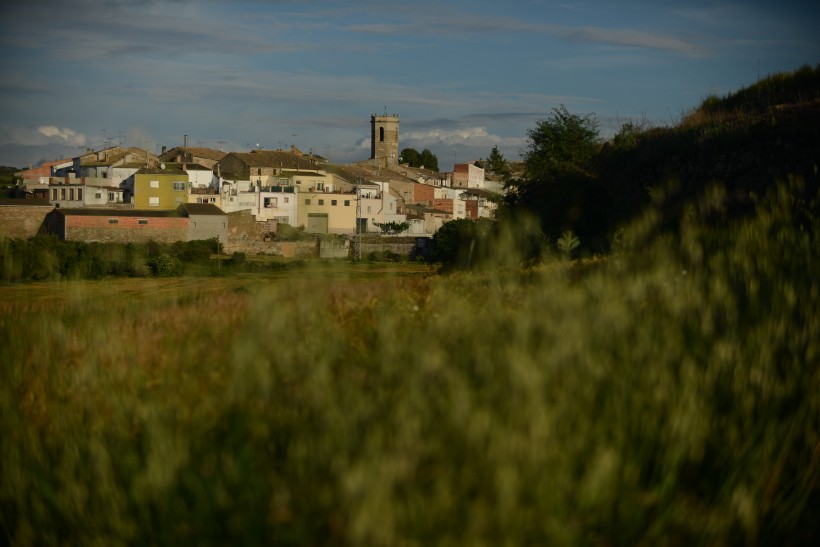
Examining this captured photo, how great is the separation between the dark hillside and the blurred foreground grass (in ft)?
19.2

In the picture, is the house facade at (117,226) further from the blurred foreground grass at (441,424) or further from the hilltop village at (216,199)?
the blurred foreground grass at (441,424)

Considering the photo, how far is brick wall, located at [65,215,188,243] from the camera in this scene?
2446 inches

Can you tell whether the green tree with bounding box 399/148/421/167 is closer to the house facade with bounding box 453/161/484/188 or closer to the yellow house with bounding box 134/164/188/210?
the house facade with bounding box 453/161/484/188

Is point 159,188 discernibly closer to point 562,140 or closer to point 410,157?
point 562,140

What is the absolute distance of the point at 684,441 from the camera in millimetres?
3691

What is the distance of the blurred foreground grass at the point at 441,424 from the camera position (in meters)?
3.23

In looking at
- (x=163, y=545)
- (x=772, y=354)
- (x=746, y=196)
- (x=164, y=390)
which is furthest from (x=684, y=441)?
(x=746, y=196)

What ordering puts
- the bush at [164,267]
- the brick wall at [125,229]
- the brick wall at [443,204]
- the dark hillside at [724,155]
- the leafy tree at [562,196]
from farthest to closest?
the brick wall at [443,204] < the brick wall at [125,229] < the bush at [164,267] < the leafy tree at [562,196] < the dark hillside at [724,155]

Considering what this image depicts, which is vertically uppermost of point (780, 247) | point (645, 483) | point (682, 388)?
point (780, 247)

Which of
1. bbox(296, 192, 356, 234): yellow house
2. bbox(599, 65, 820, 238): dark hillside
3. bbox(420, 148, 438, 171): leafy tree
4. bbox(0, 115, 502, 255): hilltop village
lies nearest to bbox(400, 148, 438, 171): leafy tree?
bbox(420, 148, 438, 171): leafy tree

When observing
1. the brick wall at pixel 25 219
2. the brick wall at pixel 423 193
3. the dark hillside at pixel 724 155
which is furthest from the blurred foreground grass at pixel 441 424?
the brick wall at pixel 423 193

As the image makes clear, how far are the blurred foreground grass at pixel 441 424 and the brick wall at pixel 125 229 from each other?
5987cm

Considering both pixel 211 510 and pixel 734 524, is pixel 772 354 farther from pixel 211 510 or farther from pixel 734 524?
pixel 211 510

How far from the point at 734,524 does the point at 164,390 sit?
2.78 meters
